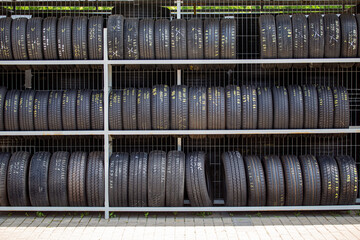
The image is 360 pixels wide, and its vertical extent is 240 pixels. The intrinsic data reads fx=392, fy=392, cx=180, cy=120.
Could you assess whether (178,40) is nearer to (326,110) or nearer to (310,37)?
(310,37)

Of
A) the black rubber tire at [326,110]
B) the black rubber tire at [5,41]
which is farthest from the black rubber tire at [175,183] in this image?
the black rubber tire at [5,41]

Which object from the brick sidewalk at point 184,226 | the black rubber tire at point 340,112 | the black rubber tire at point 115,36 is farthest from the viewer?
the black rubber tire at point 340,112

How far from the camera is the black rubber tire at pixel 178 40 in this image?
5684 mm

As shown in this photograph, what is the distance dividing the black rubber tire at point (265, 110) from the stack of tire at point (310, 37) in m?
0.58

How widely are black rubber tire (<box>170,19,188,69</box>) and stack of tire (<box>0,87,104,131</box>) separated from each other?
4.27 feet

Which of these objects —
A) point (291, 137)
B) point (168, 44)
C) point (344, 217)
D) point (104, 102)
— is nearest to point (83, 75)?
point (104, 102)

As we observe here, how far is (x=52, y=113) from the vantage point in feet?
18.9

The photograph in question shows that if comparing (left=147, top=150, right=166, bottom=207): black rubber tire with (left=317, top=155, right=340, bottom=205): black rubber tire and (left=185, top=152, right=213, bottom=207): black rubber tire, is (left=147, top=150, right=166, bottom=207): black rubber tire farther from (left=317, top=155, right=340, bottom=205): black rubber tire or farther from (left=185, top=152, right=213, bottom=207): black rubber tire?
(left=317, top=155, right=340, bottom=205): black rubber tire

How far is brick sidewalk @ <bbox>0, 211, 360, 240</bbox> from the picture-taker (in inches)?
203

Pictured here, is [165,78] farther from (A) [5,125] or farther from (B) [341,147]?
(B) [341,147]

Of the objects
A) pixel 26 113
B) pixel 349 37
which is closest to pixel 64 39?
pixel 26 113

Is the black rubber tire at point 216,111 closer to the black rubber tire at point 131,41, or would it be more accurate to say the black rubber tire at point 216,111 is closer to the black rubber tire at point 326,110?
the black rubber tire at point 131,41

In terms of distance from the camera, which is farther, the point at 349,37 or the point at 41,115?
the point at 41,115

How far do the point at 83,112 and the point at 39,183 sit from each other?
122 centimetres
